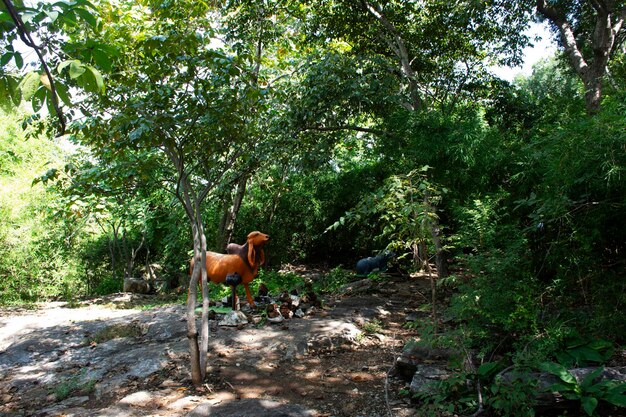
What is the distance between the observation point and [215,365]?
4.44 m

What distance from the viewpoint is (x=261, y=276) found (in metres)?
9.60

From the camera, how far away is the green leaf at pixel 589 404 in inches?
103

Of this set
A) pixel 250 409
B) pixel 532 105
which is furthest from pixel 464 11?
pixel 250 409

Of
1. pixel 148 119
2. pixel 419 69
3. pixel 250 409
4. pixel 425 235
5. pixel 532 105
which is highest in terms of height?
pixel 419 69

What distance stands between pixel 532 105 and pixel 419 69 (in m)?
2.05

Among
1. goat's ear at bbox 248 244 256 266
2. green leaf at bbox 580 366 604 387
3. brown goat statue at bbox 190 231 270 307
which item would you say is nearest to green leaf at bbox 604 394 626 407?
green leaf at bbox 580 366 604 387

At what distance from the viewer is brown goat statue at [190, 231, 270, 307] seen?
6.22 meters

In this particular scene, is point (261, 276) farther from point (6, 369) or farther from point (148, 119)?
point (148, 119)

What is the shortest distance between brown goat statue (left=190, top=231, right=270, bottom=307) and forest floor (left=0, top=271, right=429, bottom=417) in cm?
66

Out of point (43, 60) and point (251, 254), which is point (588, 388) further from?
point (251, 254)

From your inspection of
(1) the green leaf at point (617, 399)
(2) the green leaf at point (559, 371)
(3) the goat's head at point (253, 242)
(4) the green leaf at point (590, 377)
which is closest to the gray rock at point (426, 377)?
(2) the green leaf at point (559, 371)

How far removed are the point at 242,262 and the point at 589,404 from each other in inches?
176

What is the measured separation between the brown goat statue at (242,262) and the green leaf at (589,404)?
4.23m

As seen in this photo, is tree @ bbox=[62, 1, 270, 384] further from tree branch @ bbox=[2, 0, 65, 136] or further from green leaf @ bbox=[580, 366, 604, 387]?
green leaf @ bbox=[580, 366, 604, 387]
